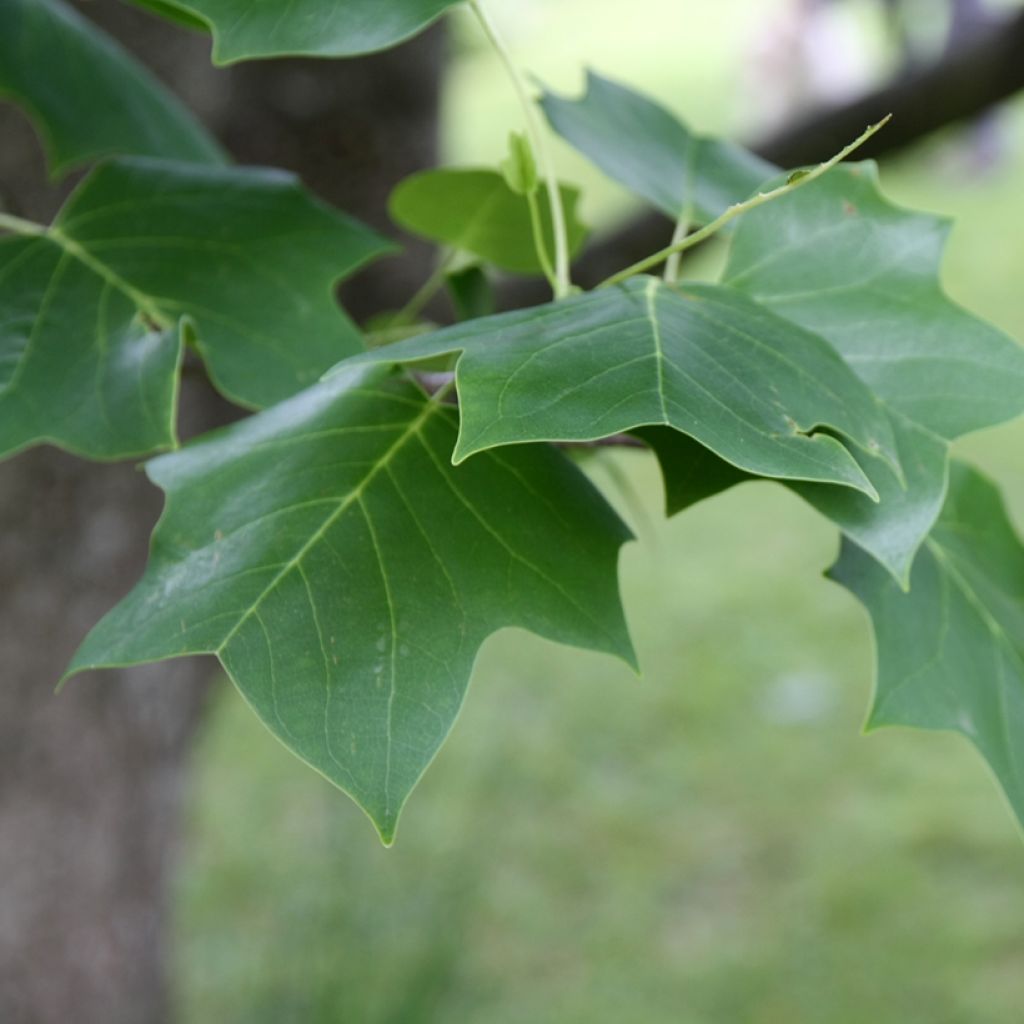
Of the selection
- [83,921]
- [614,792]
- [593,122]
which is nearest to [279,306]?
[593,122]

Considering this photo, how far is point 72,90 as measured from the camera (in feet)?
2.34

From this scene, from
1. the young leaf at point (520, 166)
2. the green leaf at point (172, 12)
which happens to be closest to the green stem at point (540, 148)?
the young leaf at point (520, 166)

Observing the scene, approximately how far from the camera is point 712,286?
441 mm

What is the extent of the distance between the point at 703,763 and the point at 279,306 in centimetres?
230

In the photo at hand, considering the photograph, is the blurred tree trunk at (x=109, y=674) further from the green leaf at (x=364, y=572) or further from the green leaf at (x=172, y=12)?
the green leaf at (x=364, y=572)

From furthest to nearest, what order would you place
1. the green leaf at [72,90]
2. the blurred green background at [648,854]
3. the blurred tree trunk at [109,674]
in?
the blurred green background at [648,854]
the blurred tree trunk at [109,674]
the green leaf at [72,90]

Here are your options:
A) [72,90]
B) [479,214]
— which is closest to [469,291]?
[479,214]

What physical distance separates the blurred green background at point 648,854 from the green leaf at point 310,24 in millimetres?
1285

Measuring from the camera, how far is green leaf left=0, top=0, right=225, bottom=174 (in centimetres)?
69

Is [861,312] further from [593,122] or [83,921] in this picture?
[83,921]

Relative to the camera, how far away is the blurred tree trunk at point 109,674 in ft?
4.33

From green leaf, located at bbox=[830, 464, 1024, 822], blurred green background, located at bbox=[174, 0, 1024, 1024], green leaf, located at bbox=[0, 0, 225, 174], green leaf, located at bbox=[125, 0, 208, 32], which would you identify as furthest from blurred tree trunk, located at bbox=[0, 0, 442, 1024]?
green leaf, located at bbox=[830, 464, 1024, 822]

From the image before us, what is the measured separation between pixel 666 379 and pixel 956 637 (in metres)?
0.19

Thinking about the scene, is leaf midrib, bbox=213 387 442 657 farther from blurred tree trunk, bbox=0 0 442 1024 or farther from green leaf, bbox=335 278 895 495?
blurred tree trunk, bbox=0 0 442 1024
